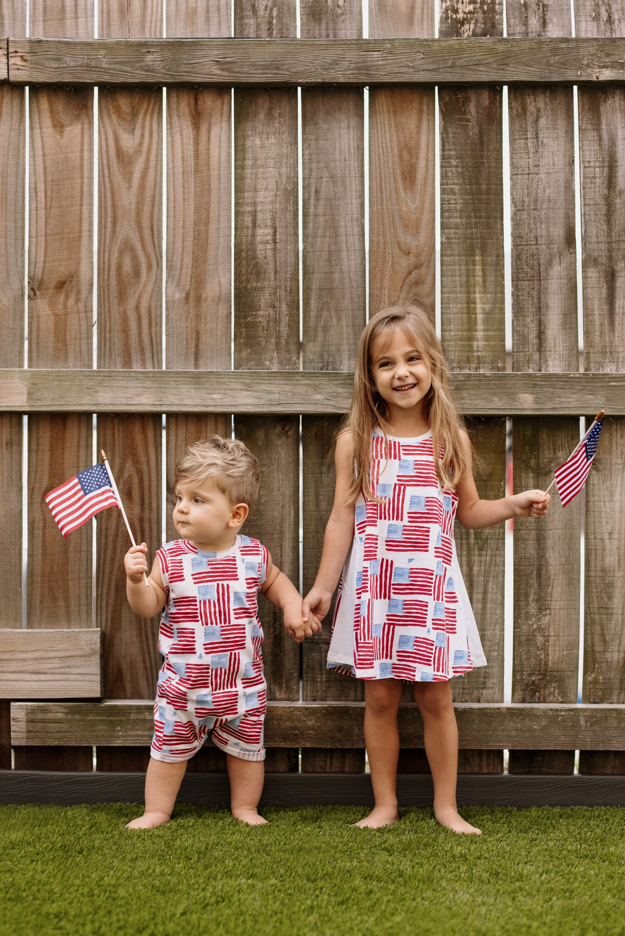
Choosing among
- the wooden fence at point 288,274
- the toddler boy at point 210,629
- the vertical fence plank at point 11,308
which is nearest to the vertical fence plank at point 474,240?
Result: the wooden fence at point 288,274

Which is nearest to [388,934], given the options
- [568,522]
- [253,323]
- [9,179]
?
[568,522]

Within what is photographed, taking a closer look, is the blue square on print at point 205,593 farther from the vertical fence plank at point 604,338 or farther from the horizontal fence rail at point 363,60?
the horizontal fence rail at point 363,60

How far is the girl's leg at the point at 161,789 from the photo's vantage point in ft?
7.16

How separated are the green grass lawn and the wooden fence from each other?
272 mm

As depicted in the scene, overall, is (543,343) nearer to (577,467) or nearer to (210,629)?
(577,467)

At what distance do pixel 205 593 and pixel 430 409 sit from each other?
90cm

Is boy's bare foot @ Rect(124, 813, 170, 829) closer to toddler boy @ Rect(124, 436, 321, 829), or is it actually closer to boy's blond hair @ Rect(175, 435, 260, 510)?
toddler boy @ Rect(124, 436, 321, 829)

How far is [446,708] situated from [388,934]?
75cm

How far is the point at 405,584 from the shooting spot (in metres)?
2.20

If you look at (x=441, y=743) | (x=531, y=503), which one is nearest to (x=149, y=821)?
(x=441, y=743)

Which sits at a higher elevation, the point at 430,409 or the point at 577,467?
the point at 430,409

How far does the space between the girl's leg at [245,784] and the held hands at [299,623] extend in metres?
0.42

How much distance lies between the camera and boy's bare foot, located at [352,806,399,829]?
7.14 ft

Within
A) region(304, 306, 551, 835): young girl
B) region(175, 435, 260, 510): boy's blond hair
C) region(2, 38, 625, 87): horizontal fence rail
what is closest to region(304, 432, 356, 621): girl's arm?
region(304, 306, 551, 835): young girl
